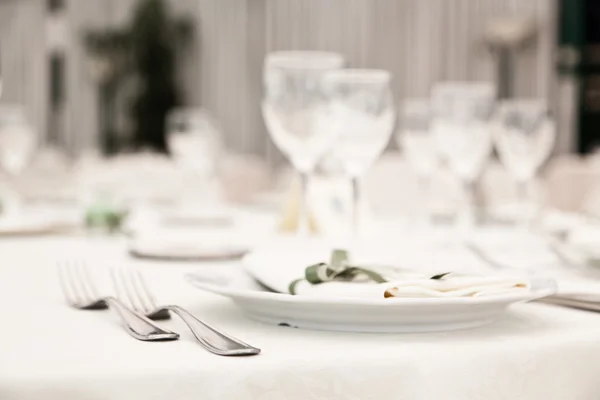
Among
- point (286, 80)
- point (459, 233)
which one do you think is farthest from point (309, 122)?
point (459, 233)

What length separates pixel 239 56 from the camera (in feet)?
36.0

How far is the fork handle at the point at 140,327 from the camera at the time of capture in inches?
30.5

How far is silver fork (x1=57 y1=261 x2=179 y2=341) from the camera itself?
0.79 m

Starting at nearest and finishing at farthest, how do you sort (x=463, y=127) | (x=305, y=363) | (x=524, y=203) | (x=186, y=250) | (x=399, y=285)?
(x=305, y=363) < (x=399, y=285) < (x=186, y=250) < (x=463, y=127) < (x=524, y=203)

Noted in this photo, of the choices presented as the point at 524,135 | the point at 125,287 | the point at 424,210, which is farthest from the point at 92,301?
the point at 424,210

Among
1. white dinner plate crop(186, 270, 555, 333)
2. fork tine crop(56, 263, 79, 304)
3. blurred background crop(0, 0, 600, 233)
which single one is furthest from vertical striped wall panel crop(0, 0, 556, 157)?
white dinner plate crop(186, 270, 555, 333)

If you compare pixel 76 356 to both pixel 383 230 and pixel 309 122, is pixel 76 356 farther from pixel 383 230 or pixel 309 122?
pixel 383 230

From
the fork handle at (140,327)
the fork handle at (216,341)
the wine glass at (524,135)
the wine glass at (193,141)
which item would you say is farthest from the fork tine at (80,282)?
the wine glass at (193,141)

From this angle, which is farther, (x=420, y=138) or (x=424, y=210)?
(x=424, y=210)

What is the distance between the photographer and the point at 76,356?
28.5 inches

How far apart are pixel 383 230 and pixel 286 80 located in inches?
21.6

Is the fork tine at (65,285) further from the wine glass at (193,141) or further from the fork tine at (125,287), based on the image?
the wine glass at (193,141)

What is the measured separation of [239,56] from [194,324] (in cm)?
1035

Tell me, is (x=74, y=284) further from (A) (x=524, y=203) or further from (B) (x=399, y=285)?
(A) (x=524, y=203)
